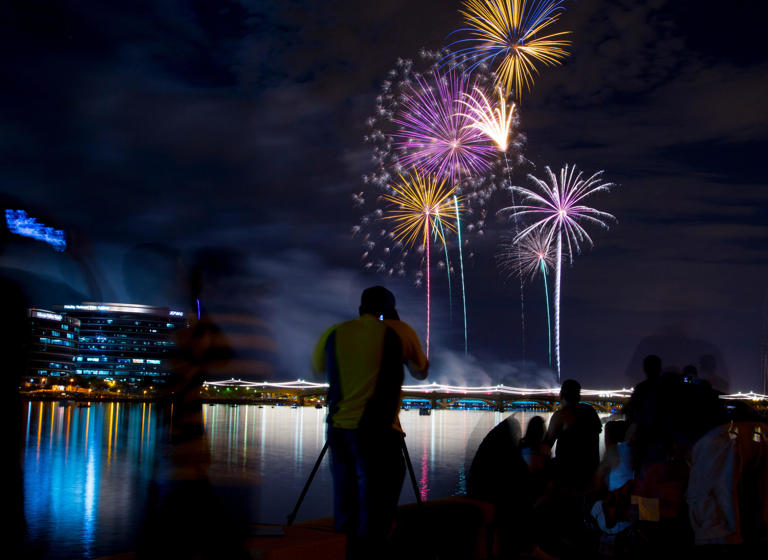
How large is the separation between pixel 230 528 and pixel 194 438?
2.14 feet

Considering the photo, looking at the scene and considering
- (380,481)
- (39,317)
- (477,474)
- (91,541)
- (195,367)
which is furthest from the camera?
(91,541)

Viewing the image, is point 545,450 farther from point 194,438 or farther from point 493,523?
point 194,438

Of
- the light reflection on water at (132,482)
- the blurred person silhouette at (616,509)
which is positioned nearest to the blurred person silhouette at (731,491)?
the blurred person silhouette at (616,509)

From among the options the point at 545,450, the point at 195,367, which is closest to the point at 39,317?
the point at 195,367

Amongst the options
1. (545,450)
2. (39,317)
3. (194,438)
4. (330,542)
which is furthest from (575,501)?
(39,317)

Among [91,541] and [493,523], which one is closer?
[493,523]

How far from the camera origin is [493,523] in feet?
19.8

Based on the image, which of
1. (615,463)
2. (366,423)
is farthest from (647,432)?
(366,423)

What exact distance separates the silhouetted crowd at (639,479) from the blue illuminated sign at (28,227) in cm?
368

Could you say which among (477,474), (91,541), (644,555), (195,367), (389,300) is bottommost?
(91,541)

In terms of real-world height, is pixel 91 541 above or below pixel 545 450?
below

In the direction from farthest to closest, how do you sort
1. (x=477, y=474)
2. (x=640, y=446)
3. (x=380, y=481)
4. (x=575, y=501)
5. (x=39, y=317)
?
(x=575, y=501), (x=477, y=474), (x=640, y=446), (x=380, y=481), (x=39, y=317)

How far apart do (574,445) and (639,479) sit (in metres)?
1.65

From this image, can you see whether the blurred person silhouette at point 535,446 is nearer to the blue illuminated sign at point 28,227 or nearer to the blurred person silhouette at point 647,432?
the blurred person silhouette at point 647,432
